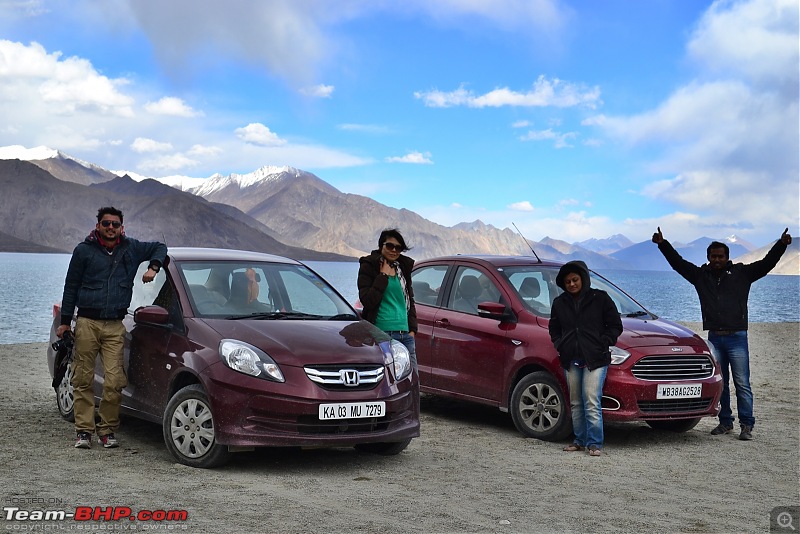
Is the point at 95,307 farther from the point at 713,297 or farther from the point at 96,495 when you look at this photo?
the point at 713,297

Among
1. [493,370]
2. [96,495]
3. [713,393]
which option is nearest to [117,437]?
[96,495]

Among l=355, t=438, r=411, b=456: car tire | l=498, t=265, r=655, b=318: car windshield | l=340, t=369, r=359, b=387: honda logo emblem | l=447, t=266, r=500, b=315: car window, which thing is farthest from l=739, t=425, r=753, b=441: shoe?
l=340, t=369, r=359, b=387: honda logo emblem

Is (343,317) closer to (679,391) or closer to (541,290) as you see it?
(541,290)

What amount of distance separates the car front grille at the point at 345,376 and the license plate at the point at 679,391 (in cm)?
306

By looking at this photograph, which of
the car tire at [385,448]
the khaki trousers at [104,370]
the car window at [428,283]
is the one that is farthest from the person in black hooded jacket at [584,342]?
the khaki trousers at [104,370]

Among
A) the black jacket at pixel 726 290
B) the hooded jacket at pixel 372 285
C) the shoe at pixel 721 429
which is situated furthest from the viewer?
the shoe at pixel 721 429

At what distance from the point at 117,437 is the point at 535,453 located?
389 centimetres

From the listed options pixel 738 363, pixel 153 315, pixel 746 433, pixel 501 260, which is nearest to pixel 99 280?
pixel 153 315

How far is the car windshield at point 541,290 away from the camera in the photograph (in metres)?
9.61

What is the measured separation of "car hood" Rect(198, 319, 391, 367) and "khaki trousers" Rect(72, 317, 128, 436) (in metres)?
1.08

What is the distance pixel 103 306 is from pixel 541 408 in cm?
426

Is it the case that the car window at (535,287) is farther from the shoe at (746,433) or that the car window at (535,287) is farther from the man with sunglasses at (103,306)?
the man with sunglasses at (103,306)

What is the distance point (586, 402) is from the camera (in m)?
8.41

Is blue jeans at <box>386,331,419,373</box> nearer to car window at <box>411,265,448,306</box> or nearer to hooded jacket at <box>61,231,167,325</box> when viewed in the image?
car window at <box>411,265,448,306</box>
